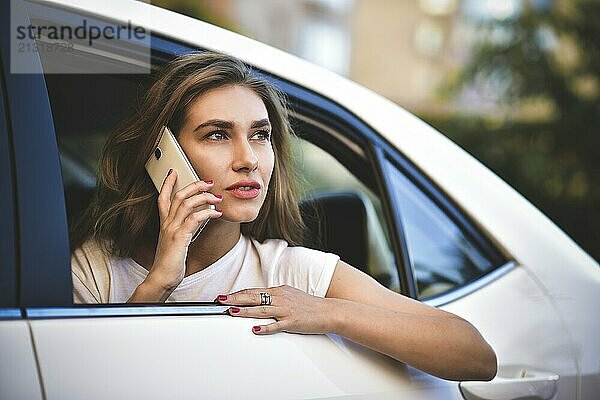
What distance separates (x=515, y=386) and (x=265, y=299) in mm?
632

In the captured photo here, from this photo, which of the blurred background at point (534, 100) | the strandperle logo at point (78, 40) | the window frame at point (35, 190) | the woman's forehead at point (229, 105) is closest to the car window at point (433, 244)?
the woman's forehead at point (229, 105)

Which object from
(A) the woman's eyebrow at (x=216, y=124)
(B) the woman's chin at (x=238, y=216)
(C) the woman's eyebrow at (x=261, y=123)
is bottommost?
(B) the woman's chin at (x=238, y=216)

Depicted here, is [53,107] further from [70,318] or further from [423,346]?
[423,346]

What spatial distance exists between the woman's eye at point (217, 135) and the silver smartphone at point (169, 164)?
0.07m

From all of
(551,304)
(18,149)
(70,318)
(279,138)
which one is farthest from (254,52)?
(551,304)

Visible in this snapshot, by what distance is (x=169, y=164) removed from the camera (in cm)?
176

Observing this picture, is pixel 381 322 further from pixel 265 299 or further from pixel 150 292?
pixel 150 292

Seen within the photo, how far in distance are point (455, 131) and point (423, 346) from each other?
8511 millimetres

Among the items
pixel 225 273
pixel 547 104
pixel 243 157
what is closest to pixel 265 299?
pixel 225 273

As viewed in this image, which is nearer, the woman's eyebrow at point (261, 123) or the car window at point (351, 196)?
the woman's eyebrow at point (261, 123)

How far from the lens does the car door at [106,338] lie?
141 centimetres

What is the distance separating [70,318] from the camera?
1.45 meters

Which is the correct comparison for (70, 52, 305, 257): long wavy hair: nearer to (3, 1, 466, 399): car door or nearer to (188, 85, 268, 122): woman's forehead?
(188, 85, 268, 122): woman's forehead

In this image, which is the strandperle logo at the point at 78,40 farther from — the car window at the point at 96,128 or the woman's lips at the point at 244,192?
the woman's lips at the point at 244,192
